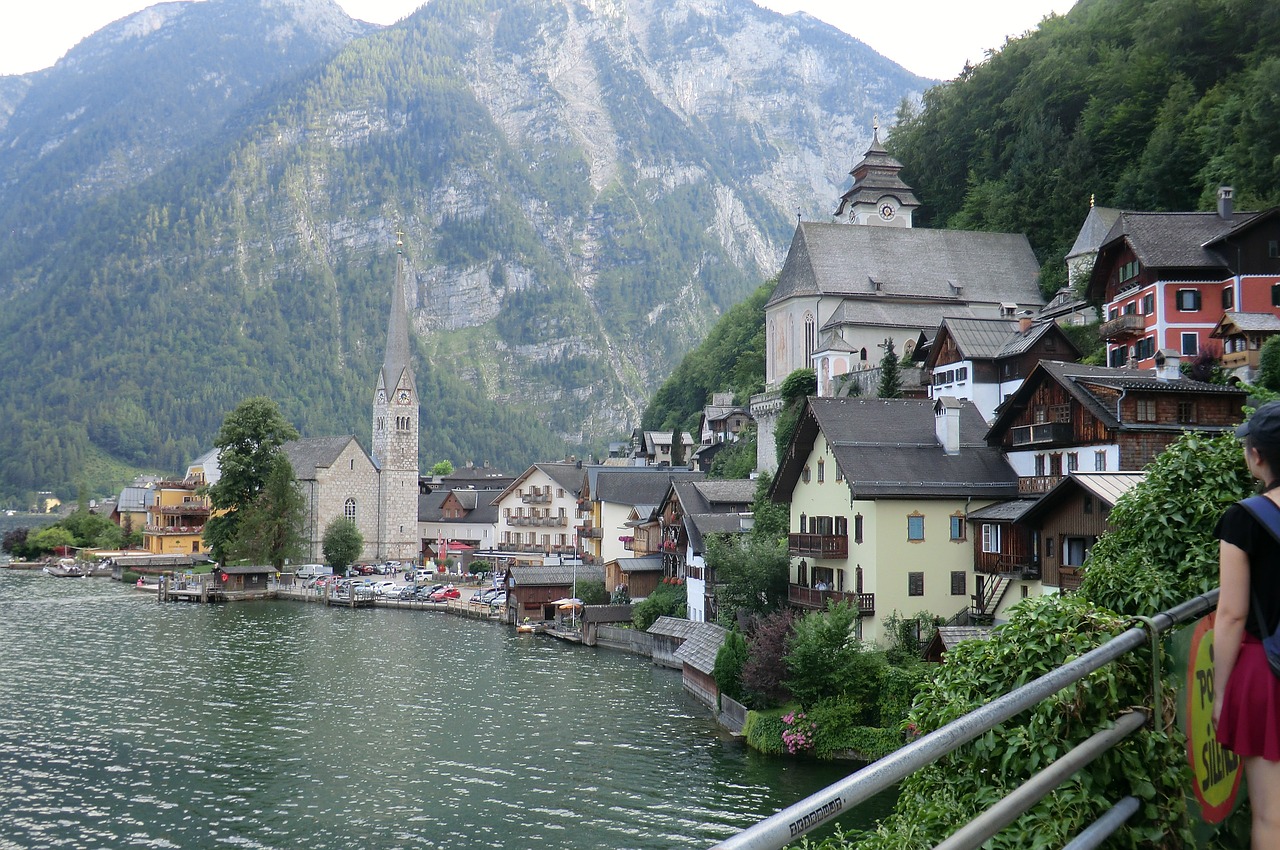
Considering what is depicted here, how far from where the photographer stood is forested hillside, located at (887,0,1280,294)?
5334cm

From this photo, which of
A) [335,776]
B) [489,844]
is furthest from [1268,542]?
[335,776]

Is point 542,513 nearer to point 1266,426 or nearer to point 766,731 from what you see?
point 766,731

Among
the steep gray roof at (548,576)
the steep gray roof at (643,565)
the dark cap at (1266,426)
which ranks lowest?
the steep gray roof at (548,576)

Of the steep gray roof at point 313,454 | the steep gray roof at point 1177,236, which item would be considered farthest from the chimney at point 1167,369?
the steep gray roof at point 313,454

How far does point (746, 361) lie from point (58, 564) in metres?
66.8

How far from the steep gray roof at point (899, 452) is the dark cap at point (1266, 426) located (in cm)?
3038

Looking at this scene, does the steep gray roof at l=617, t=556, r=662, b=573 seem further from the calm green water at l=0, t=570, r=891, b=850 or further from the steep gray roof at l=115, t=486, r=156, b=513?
the steep gray roof at l=115, t=486, r=156, b=513

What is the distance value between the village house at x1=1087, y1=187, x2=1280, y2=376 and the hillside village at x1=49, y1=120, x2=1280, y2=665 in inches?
3.2

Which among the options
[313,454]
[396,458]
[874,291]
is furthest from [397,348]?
[874,291]

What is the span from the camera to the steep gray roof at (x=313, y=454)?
325ft

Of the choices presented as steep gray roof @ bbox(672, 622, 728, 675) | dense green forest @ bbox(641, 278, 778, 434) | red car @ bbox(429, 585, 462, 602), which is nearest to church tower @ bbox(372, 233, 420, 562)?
red car @ bbox(429, 585, 462, 602)

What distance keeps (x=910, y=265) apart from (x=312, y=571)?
53.4 m

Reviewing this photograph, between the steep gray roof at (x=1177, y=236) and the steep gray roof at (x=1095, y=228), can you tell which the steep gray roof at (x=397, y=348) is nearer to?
the steep gray roof at (x=1095, y=228)

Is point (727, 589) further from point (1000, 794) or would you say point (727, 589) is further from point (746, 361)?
point (746, 361)
